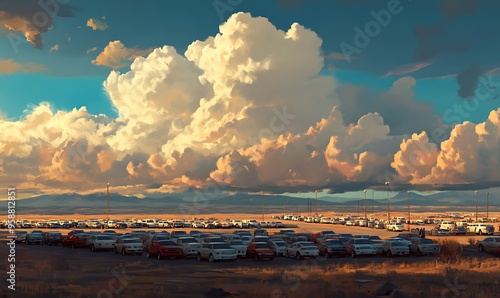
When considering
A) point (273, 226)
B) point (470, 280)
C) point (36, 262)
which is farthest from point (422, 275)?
point (273, 226)

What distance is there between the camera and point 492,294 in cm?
3256

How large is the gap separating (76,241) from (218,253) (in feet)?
91.5

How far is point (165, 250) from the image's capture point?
5497cm

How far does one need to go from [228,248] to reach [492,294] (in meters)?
23.8

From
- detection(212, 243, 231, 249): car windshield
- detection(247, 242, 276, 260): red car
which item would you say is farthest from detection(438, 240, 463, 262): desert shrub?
detection(212, 243, 231, 249): car windshield

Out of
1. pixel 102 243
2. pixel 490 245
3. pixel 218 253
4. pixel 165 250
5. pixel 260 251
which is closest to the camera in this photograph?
pixel 218 253

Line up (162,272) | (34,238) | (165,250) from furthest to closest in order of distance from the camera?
(34,238)
(165,250)
(162,272)

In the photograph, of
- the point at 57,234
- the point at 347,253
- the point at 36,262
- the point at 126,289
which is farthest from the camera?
the point at 57,234

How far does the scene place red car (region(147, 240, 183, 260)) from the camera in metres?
54.9

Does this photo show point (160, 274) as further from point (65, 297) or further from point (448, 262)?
point (448, 262)

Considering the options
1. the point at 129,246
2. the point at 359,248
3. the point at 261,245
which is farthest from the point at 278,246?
the point at 129,246

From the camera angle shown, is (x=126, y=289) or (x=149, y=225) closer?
(x=126, y=289)

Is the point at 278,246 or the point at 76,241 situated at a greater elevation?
the point at 278,246

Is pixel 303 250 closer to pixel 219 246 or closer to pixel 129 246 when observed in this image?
pixel 219 246
